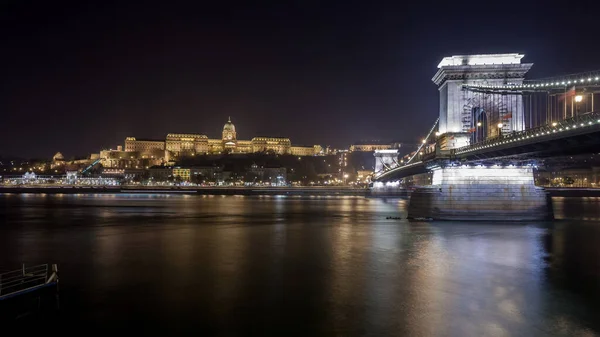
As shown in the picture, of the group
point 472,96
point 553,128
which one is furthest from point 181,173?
point 553,128

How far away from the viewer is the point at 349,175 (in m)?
162

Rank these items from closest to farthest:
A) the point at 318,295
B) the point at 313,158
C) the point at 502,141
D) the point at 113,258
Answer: the point at 318,295, the point at 113,258, the point at 502,141, the point at 313,158

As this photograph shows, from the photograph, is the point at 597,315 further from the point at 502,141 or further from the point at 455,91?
the point at 455,91

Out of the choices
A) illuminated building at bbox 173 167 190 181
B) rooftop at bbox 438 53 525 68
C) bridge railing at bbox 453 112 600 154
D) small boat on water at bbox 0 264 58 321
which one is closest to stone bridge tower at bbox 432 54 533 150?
rooftop at bbox 438 53 525 68

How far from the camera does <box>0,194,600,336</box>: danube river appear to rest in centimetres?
1362

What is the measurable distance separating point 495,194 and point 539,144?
851 cm

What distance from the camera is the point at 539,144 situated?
85.6ft

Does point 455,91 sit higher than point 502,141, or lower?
higher

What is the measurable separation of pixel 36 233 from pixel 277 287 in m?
23.7

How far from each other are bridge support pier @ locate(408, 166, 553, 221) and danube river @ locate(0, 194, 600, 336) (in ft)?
2.96

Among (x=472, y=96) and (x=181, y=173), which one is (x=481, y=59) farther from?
(x=181, y=173)

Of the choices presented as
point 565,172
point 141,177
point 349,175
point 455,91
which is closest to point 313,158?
point 349,175

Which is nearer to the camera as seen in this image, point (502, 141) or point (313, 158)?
point (502, 141)

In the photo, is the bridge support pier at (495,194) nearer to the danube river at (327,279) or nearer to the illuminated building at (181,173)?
the danube river at (327,279)
